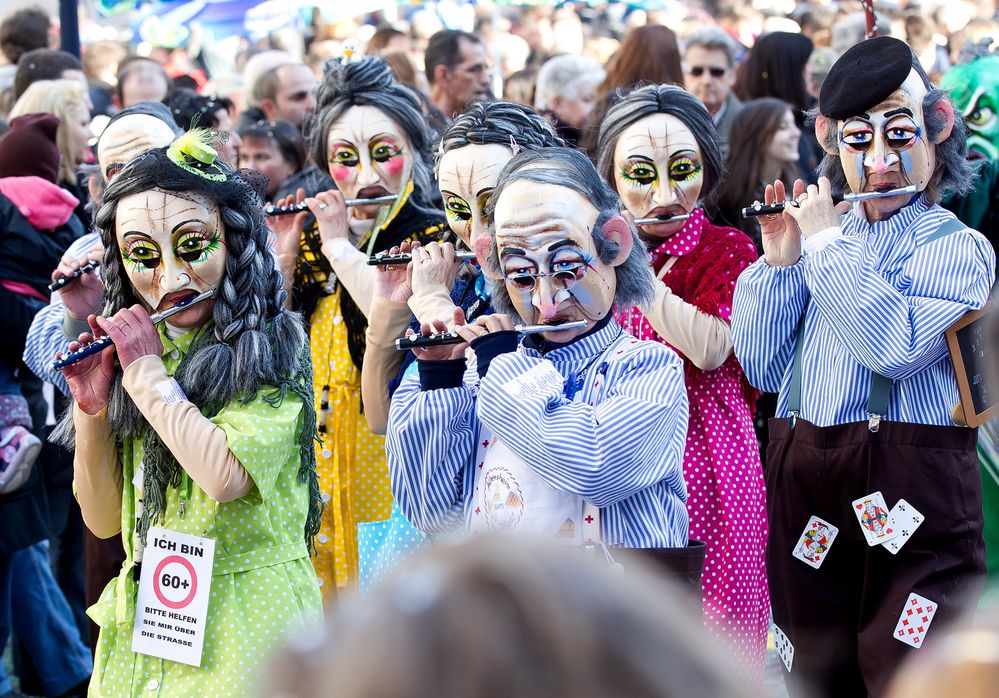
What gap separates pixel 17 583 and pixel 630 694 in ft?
15.8

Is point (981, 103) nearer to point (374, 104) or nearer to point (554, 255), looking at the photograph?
point (374, 104)

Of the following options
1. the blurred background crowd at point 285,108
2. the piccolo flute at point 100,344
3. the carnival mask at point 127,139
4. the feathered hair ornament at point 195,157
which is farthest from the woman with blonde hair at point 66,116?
the piccolo flute at point 100,344

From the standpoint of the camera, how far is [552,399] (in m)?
2.86

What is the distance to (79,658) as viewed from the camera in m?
5.32

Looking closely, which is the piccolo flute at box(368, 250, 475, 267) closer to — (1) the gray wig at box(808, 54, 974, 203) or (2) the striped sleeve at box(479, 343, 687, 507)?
(2) the striped sleeve at box(479, 343, 687, 507)

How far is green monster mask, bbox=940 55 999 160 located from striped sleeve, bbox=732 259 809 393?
6.88ft

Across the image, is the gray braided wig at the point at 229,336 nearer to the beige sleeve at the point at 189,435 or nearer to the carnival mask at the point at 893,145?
the beige sleeve at the point at 189,435

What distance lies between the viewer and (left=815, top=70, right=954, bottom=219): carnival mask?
368 cm

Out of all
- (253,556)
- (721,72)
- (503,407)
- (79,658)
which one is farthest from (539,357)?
(721,72)

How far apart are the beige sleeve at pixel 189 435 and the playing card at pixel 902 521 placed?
5.11 feet

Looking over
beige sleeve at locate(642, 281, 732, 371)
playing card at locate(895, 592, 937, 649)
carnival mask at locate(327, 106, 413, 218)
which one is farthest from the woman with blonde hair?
playing card at locate(895, 592, 937, 649)

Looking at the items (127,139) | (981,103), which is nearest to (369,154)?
(127,139)

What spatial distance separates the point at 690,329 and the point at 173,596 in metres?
1.47

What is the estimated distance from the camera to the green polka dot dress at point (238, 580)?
3.10m
